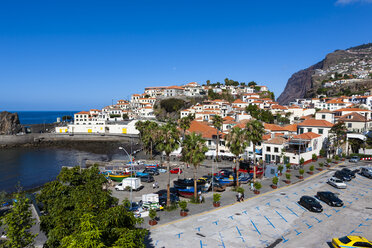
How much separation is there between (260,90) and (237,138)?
164253mm

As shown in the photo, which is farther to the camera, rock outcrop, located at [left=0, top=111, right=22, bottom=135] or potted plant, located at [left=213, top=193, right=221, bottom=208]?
rock outcrop, located at [left=0, top=111, right=22, bottom=135]

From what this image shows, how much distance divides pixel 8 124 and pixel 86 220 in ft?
469

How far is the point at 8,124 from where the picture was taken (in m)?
122

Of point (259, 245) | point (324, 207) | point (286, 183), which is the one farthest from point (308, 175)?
point (259, 245)

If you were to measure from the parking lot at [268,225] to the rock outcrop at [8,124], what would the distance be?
134m

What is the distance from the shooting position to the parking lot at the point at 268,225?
20328mm

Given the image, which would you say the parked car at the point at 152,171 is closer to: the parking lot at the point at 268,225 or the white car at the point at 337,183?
the parking lot at the point at 268,225

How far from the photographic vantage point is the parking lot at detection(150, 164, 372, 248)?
800 inches

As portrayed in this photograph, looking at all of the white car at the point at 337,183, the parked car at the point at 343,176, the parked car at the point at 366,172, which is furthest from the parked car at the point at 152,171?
the parked car at the point at 366,172

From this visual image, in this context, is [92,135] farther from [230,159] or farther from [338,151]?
[338,151]

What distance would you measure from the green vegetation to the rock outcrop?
127m

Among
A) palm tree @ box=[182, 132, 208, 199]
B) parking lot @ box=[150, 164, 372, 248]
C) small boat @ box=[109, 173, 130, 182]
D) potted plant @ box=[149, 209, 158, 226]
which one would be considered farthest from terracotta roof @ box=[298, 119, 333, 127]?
potted plant @ box=[149, 209, 158, 226]

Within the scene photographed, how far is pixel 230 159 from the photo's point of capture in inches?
2270

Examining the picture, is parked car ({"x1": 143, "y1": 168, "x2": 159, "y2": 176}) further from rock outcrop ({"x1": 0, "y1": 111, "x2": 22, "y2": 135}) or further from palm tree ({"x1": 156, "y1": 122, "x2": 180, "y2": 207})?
rock outcrop ({"x1": 0, "y1": 111, "x2": 22, "y2": 135})
